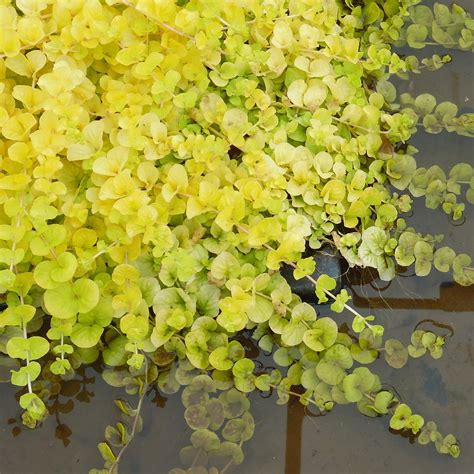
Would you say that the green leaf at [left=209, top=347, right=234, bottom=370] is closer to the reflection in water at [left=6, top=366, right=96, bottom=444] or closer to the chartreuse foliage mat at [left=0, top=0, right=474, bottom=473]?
the chartreuse foliage mat at [left=0, top=0, right=474, bottom=473]

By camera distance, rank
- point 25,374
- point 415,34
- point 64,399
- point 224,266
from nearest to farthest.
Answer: point 25,374 < point 224,266 < point 64,399 < point 415,34

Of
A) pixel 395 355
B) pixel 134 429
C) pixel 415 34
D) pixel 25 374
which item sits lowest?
pixel 134 429

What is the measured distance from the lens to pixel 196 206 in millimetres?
1592

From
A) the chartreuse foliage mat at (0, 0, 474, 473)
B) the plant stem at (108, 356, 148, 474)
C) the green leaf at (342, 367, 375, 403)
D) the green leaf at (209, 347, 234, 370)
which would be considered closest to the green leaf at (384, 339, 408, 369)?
the chartreuse foliage mat at (0, 0, 474, 473)

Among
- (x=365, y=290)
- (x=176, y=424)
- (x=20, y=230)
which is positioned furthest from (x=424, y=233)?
(x=20, y=230)

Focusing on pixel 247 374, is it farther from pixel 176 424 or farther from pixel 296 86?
pixel 296 86

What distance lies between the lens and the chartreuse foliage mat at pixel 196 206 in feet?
5.08

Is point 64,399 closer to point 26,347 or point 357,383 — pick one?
point 26,347

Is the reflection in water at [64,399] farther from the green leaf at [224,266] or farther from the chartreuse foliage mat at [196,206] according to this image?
the green leaf at [224,266]

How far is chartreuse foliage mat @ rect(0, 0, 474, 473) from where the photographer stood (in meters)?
1.55

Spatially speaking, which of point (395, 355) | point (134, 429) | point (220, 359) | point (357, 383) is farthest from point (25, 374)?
point (395, 355)

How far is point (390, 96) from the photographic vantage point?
2004mm

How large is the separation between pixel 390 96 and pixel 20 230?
1156 mm

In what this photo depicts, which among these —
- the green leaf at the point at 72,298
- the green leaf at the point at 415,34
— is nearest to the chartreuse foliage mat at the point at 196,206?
the green leaf at the point at 72,298
